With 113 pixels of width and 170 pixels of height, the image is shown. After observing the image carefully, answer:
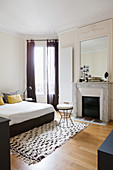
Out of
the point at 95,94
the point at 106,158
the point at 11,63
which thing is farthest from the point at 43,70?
the point at 106,158

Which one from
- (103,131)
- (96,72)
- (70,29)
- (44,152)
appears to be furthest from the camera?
(70,29)

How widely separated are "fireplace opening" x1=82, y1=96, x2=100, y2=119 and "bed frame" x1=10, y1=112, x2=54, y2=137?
123 centimetres

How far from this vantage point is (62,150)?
2139 mm

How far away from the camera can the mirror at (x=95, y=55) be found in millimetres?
3901

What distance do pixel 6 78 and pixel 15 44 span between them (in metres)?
1.45

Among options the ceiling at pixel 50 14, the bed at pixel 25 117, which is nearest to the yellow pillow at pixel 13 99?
the bed at pixel 25 117

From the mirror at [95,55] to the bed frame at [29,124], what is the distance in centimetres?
198

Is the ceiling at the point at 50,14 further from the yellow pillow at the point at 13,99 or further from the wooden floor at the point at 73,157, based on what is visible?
the wooden floor at the point at 73,157

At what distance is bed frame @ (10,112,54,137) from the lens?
103 inches

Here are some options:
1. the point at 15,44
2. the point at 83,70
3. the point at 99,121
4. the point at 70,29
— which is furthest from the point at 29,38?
the point at 99,121

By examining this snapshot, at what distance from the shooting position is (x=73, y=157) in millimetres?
1938

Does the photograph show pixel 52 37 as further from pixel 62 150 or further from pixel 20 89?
pixel 62 150

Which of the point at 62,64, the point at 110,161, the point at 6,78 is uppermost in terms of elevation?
the point at 62,64

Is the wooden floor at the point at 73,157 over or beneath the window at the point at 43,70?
beneath
